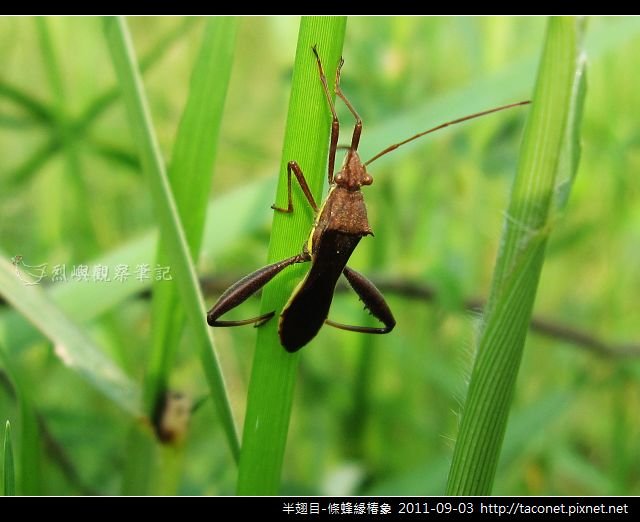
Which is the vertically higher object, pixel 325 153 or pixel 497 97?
pixel 497 97

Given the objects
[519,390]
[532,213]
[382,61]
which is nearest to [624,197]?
[519,390]

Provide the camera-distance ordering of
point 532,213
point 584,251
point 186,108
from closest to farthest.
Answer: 1. point 532,213
2. point 186,108
3. point 584,251

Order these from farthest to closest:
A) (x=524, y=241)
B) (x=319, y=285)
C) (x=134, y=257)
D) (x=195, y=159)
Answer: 1. (x=134, y=257)
2. (x=319, y=285)
3. (x=195, y=159)
4. (x=524, y=241)

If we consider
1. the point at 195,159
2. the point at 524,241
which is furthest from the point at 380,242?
the point at 524,241

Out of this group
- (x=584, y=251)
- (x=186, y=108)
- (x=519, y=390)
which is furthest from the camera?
(x=584, y=251)

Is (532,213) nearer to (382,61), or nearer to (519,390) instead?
(382,61)

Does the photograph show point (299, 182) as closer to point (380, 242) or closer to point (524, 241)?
point (524, 241)

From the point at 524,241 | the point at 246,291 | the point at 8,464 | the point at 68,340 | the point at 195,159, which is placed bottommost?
the point at 8,464
